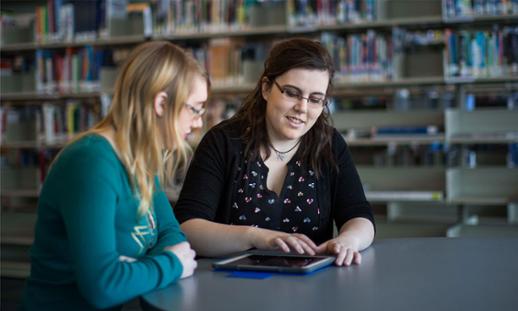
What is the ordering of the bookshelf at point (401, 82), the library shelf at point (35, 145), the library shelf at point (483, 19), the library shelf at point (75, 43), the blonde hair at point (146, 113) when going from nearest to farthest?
the blonde hair at point (146, 113) < the library shelf at point (483, 19) < the bookshelf at point (401, 82) < the library shelf at point (75, 43) < the library shelf at point (35, 145)

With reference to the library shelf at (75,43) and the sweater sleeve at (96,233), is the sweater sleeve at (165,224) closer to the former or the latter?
the sweater sleeve at (96,233)

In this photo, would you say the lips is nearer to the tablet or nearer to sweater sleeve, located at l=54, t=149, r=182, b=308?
the tablet

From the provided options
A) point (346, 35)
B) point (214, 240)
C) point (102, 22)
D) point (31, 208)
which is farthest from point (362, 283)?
point (31, 208)

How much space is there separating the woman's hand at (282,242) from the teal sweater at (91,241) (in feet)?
1.14

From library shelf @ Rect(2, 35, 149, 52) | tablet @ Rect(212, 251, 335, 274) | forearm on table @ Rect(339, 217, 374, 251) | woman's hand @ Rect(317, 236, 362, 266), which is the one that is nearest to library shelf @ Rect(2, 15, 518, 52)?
library shelf @ Rect(2, 35, 149, 52)

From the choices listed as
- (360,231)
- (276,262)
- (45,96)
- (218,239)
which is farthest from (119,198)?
→ (45,96)

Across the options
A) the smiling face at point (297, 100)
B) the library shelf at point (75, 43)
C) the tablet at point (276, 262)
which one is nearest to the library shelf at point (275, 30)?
the library shelf at point (75, 43)

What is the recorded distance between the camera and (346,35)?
4340mm

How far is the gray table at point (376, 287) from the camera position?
120cm

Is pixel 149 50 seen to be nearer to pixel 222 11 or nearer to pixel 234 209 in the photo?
pixel 234 209

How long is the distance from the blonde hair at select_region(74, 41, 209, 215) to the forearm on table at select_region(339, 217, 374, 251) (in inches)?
23.7

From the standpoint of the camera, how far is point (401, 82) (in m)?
4.06

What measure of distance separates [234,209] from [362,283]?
0.70m

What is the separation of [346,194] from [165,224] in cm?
70
